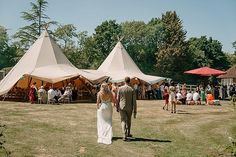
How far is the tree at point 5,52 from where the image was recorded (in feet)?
233

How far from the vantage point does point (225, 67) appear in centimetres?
7788

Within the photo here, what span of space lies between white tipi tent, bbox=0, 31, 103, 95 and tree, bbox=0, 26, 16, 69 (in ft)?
139

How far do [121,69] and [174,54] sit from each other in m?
33.6

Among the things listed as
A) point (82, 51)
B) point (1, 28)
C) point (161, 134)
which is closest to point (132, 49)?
point (82, 51)

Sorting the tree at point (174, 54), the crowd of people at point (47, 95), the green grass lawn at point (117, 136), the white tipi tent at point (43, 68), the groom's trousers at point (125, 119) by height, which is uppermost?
the tree at point (174, 54)

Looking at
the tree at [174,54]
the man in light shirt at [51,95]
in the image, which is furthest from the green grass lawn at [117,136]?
the tree at [174,54]

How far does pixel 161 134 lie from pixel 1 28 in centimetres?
6918

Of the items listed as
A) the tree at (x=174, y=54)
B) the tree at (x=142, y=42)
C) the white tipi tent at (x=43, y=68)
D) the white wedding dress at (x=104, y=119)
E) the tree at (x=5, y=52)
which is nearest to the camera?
the white wedding dress at (x=104, y=119)

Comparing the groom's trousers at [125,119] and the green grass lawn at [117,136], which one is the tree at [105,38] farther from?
the groom's trousers at [125,119]

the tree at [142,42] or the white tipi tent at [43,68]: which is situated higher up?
the tree at [142,42]

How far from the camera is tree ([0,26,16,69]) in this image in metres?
70.9

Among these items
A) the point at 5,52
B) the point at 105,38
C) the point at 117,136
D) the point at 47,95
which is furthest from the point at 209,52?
the point at 117,136

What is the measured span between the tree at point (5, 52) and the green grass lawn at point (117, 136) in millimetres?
57198

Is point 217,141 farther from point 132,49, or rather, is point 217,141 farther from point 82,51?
point 132,49
